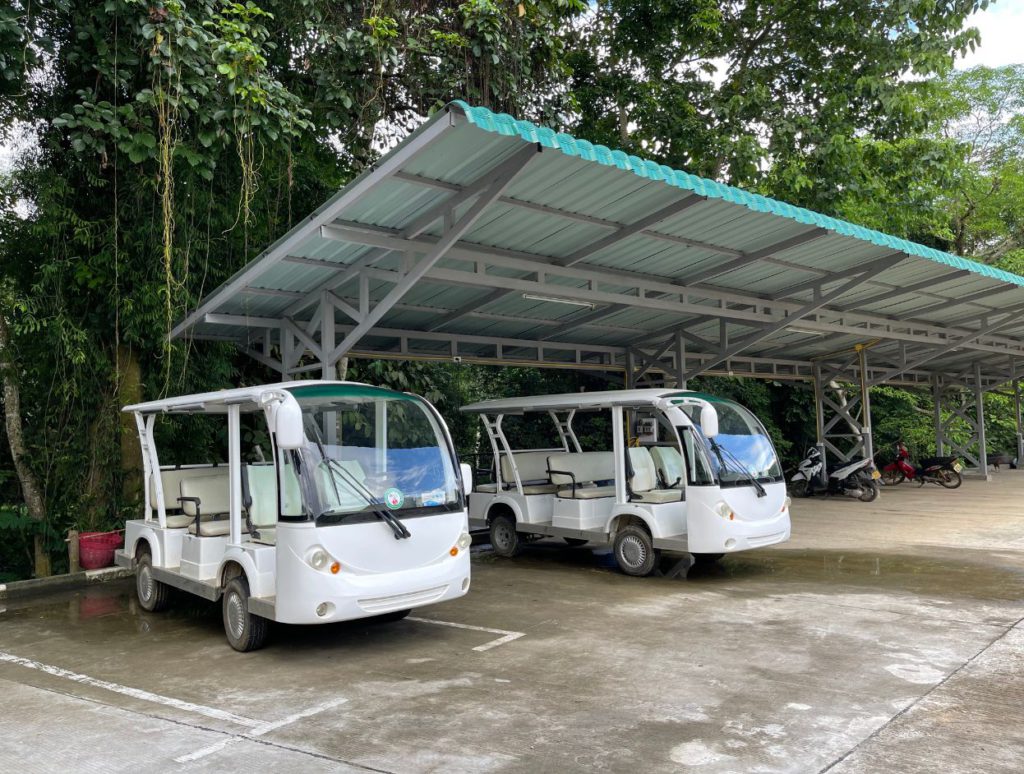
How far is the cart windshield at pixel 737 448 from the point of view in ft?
26.0

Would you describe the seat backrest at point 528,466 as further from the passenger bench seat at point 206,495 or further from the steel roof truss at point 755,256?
the passenger bench seat at point 206,495

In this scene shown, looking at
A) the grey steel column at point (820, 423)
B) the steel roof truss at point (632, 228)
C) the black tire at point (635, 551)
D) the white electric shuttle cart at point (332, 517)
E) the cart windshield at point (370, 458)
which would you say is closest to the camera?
the white electric shuttle cart at point (332, 517)

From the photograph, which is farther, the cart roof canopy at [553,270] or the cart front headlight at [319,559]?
the cart roof canopy at [553,270]

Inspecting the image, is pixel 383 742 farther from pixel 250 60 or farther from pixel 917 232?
pixel 917 232

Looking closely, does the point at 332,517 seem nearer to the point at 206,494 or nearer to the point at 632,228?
the point at 206,494

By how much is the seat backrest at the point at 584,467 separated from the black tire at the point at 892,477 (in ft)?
37.4

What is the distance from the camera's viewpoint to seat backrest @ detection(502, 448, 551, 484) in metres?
10.2

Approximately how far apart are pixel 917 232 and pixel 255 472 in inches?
829

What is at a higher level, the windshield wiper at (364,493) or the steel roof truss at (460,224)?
the steel roof truss at (460,224)

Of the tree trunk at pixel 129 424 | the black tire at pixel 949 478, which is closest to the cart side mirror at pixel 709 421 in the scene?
the tree trunk at pixel 129 424

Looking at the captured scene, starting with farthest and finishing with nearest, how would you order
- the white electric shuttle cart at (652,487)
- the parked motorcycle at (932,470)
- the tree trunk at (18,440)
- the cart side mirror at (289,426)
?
1. the parked motorcycle at (932,470)
2. the tree trunk at (18,440)
3. the white electric shuttle cart at (652,487)
4. the cart side mirror at (289,426)

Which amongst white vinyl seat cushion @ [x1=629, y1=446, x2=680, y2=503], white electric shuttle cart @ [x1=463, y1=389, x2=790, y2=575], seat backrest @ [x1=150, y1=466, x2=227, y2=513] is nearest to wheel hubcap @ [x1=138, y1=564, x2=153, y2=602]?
seat backrest @ [x1=150, y1=466, x2=227, y2=513]

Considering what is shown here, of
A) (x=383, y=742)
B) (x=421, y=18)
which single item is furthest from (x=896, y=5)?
(x=383, y=742)

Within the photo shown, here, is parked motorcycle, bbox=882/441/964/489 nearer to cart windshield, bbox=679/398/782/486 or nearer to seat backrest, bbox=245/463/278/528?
cart windshield, bbox=679/398/782/486
